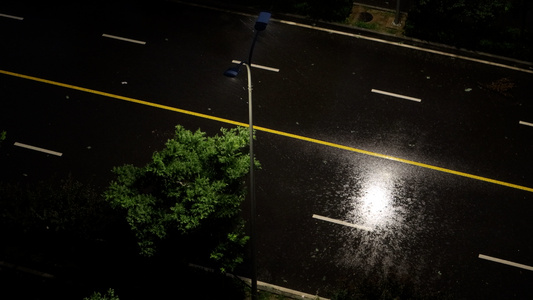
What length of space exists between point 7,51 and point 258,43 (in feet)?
30.5

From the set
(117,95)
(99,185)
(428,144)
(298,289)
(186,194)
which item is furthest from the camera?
(117,95)

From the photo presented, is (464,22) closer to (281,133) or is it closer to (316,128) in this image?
(316,128)

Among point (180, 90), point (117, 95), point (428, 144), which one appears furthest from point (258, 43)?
point (428, 144)

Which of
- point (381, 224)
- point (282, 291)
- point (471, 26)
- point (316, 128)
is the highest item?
point (471, 26)

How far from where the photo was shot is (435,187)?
1430 cm

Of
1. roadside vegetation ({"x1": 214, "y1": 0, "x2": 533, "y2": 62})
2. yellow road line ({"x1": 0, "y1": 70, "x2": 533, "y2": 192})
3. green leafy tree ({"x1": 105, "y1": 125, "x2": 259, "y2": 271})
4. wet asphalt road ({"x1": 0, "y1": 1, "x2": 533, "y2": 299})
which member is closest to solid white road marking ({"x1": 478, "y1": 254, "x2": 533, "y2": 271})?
wet asphalt road ({"x1": 0, "y1": 1, "x2": 533, "y2": 299})

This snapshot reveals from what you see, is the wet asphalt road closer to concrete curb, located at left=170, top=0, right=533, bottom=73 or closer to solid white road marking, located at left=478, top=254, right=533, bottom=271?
solid white road marking, located at left=478, top=254, right=533, bottom=271

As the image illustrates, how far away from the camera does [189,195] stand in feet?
32.6

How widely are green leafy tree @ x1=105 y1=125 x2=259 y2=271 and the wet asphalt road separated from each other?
2.64 metres

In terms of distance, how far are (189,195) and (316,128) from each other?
22.1 feet

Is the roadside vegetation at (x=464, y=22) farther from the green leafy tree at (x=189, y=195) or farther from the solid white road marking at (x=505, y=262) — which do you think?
the green leafy tree at (x=189, y=195)

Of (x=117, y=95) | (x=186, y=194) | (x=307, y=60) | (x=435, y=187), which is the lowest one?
(x=186, y=194)

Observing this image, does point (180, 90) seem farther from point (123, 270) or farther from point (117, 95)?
point (123, 270)

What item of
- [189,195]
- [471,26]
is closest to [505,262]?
[189,195]
